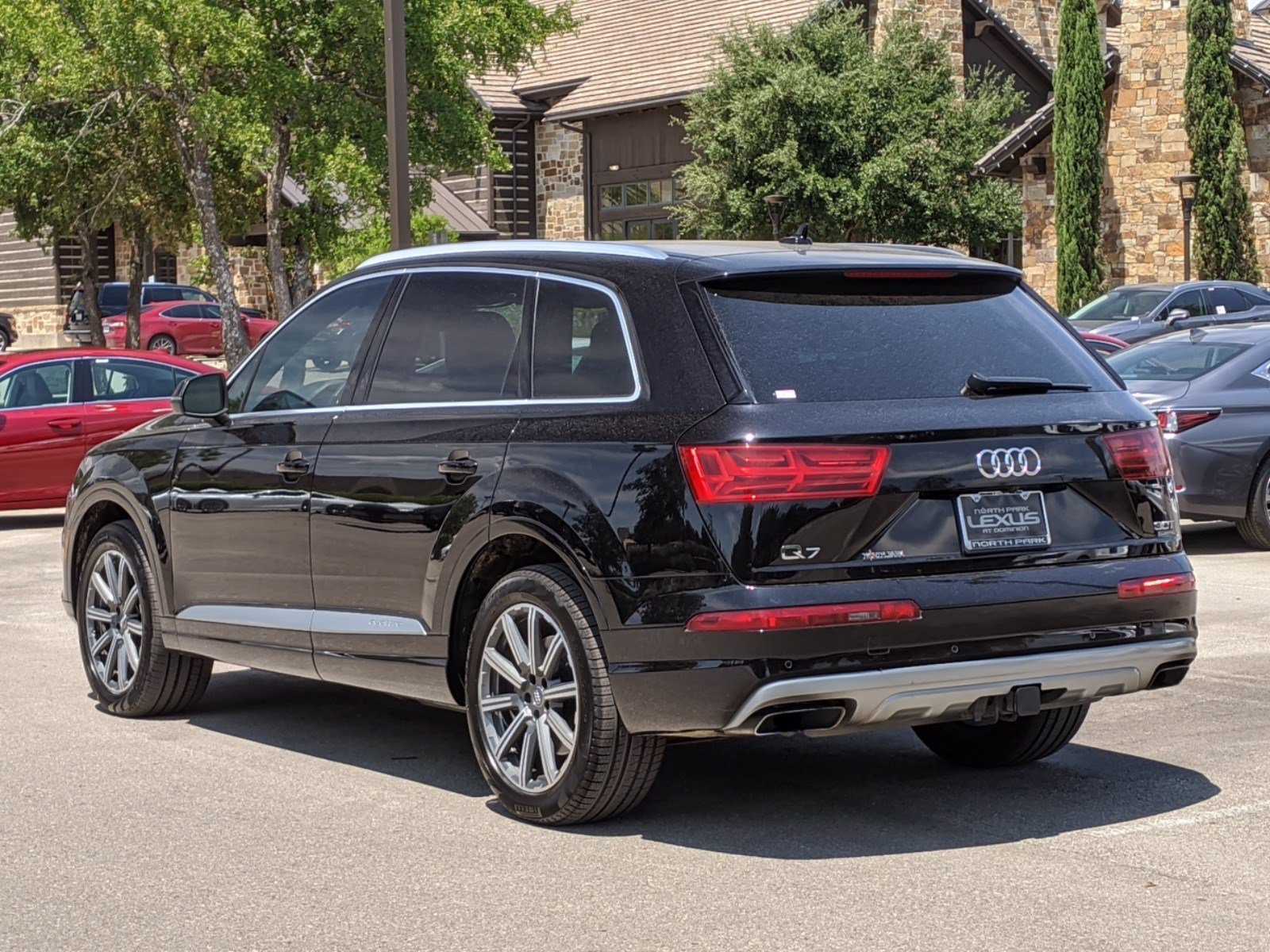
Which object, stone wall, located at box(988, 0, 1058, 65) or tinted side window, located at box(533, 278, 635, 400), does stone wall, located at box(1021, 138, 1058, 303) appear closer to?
stone wall, located at box(988, 0, 1058, 65)

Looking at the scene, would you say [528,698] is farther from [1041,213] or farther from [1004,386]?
[1041,213]

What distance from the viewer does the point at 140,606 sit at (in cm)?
815

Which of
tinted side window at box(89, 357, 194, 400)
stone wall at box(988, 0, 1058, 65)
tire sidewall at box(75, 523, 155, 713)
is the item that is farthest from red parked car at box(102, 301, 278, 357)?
tire sidewall at box(75, 523, 155, 713)

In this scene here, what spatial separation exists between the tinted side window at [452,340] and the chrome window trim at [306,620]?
2.51 ft

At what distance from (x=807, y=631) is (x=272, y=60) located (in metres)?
21.8

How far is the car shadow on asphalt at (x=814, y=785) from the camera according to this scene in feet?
19.7

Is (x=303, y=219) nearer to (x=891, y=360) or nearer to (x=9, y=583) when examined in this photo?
(x=9, y=583)

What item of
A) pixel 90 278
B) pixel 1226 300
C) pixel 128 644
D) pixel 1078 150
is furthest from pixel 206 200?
pixel 128 644

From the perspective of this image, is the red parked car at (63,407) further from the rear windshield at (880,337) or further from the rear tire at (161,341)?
the rear tire at (161,341)

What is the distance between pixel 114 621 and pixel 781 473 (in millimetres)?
3921

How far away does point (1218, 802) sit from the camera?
6.34m

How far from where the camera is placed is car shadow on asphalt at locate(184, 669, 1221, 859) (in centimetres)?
602

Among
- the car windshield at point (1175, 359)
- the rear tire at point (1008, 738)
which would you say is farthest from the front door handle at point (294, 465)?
the car windshield at point (1175, 359)

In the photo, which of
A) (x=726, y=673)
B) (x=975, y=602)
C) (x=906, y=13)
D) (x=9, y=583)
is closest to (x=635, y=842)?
(x=726, y=673)
